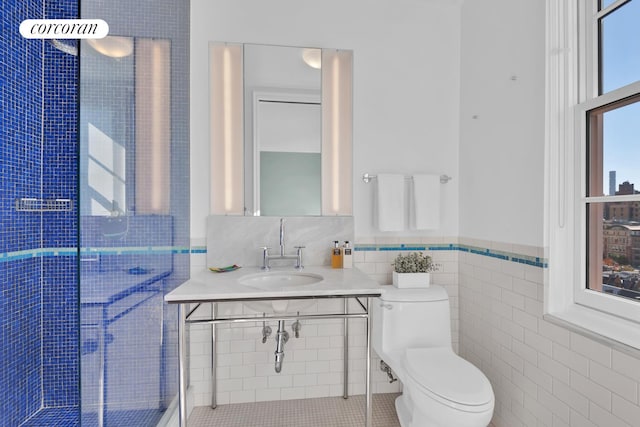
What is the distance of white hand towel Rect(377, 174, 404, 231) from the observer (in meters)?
2.11

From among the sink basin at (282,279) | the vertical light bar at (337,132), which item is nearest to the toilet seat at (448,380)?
the sink basin at (282,279)

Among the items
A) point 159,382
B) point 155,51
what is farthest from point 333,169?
point 159,382

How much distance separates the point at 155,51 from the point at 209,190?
79cm

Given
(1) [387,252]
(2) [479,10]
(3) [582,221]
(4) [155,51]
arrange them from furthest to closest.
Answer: (1) [387,252] → (2) [479,10] → (4) [155,51] → (3) [582,221]

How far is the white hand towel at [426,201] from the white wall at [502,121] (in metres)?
0.22

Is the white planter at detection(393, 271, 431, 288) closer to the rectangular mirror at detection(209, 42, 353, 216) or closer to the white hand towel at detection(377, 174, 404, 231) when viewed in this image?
the white hand towel at detection(377, 174, 404, 231)

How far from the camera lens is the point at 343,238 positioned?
2.15 metres

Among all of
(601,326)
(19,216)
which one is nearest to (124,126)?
(19,216)

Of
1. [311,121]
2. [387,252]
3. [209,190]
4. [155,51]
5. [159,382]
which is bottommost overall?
[159,382]

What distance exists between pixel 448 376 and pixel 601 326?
2.08 feet

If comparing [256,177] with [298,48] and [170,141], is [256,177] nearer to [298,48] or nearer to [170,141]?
[170,141]

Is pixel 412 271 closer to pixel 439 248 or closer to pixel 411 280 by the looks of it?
pixel 411 280

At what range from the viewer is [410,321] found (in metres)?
1.90

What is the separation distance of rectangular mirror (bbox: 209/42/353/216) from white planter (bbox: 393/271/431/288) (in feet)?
1.94
